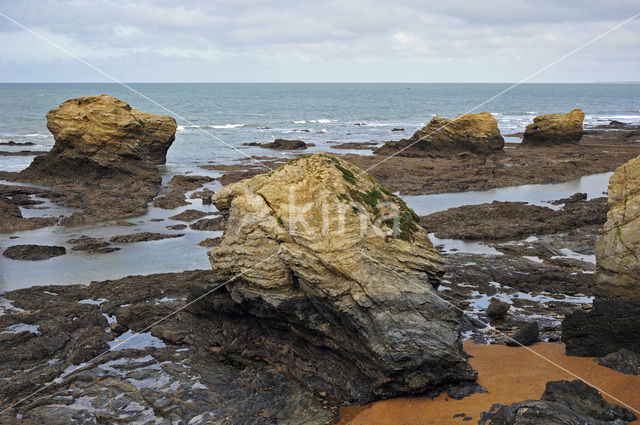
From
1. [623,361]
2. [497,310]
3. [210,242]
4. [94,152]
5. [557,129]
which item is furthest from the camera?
[557,129]

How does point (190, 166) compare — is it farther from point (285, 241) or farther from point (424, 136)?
point (285, 241)

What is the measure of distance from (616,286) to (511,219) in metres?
11.6

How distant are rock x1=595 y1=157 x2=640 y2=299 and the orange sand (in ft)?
6.04

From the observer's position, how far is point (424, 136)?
43.3m

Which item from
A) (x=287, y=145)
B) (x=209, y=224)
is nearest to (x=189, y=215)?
(x=209, y=224)

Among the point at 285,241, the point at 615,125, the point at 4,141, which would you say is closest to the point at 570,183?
the point at 285,241

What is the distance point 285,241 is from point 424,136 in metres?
34.2

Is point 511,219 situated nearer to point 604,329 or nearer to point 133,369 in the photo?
point 604,329

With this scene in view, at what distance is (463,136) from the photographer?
41.9 metres

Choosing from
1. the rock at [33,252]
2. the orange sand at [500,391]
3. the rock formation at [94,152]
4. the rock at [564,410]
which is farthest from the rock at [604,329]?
the rock formation at [94,152]

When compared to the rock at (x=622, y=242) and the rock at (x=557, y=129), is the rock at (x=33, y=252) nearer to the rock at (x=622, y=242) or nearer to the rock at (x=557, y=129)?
the rock at (x=622, y=242)

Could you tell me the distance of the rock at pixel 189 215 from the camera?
24.5 metres

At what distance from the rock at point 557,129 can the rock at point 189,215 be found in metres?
32.8

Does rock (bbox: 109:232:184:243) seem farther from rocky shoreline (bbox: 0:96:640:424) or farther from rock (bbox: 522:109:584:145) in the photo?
rock (bbox: 522:109:584:145)
